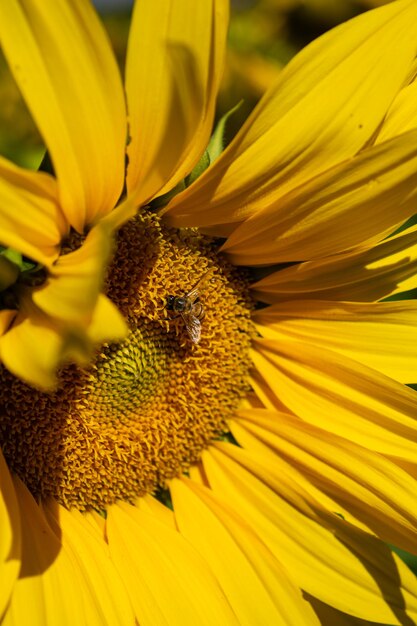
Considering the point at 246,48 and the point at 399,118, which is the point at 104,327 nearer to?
the point at 399,118

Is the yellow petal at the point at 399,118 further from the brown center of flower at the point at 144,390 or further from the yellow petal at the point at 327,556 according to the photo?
the yellow petal at the point at 327,556

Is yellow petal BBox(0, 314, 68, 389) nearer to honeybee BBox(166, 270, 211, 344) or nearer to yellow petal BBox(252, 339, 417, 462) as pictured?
honeybee BBox(166, 270, 211, 344)

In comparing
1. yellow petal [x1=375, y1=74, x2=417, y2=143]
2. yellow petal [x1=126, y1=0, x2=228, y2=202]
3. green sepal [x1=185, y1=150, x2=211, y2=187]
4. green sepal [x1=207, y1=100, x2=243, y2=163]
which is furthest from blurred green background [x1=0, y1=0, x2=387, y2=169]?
yellow petal [x1=126, y1=0, x2=228, y2=202]

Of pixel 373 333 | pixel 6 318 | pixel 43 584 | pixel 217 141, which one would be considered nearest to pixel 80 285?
pixel 6 318

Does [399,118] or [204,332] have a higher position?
[399,118]

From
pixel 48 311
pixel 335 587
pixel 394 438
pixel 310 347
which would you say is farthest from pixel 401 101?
pixel 335 587

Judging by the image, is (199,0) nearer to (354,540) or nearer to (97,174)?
(97,174)
